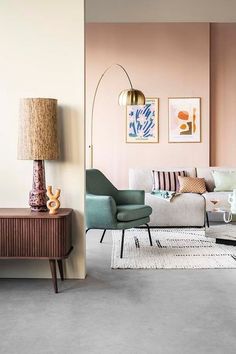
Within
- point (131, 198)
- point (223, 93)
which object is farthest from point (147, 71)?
point (131, 198)

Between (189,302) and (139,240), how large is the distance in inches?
87.3

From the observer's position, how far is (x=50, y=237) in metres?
3.43

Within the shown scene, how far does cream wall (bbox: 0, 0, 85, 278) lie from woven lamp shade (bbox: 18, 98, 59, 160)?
30 centimetres

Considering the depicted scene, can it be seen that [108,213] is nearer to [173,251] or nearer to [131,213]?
[131,213]

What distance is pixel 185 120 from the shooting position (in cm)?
761

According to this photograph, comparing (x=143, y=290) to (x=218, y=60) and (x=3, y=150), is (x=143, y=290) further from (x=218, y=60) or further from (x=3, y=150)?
(x=218, y=60)

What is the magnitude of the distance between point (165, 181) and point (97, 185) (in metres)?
1.60

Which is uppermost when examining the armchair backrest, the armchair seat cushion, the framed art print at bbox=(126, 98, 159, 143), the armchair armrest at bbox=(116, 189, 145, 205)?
the framed art print at bbox=(126, 98, 159, 143)

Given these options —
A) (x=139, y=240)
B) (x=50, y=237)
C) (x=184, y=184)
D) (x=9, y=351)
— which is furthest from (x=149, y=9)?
(x=9, y=351)

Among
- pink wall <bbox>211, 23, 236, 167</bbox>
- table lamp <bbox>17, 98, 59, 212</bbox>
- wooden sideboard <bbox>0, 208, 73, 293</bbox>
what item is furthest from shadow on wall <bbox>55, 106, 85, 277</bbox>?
pink wall <bbox>211, 23, 236, 167</bbox>

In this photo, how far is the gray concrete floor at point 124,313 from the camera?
2.54 meters

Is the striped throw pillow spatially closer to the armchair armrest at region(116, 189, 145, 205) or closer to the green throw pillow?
the green throw pillow

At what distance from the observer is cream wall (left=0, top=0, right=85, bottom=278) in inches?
149

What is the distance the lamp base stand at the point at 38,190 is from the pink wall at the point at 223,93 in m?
4.63
